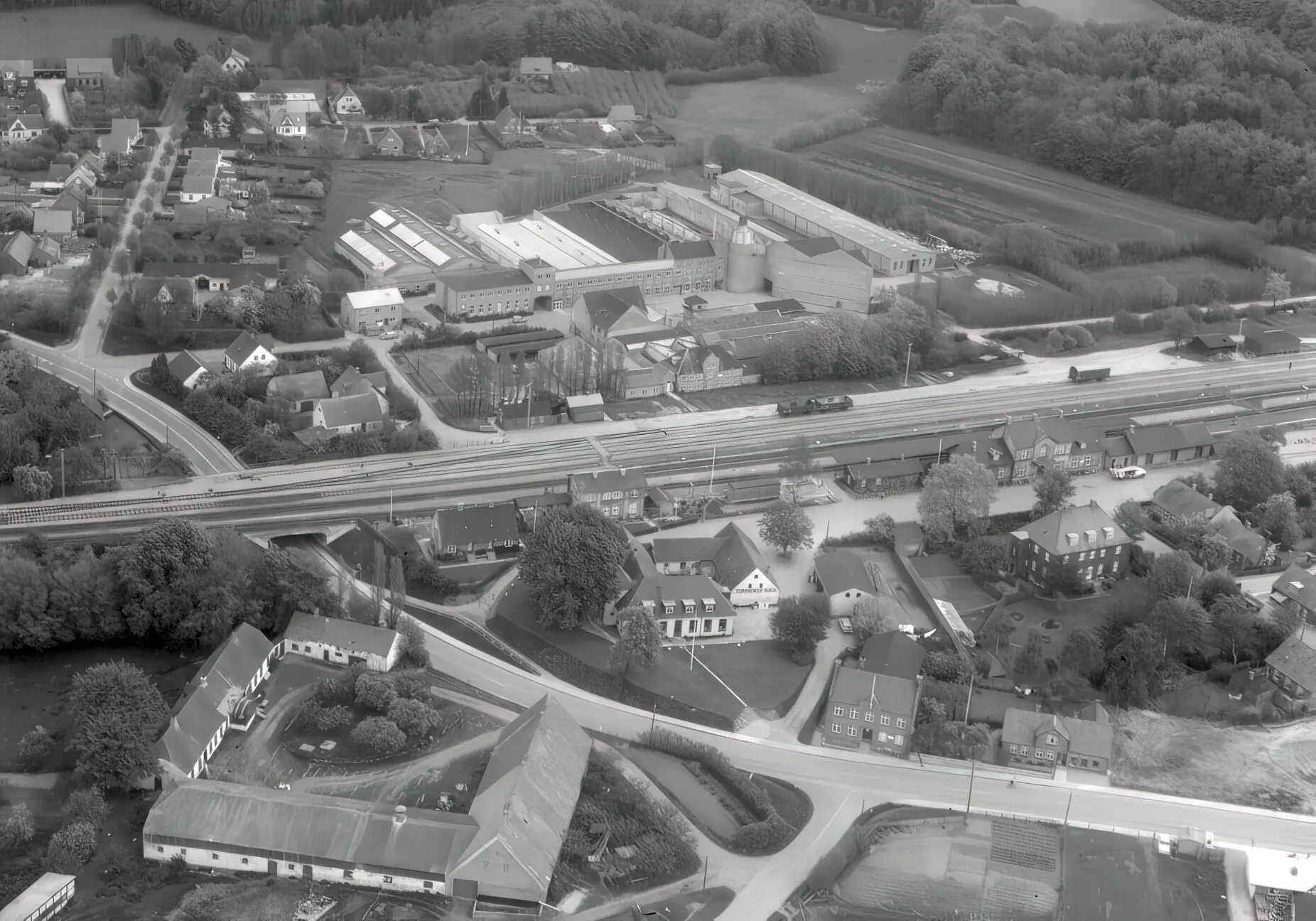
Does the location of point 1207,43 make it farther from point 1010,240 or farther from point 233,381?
point 233,381

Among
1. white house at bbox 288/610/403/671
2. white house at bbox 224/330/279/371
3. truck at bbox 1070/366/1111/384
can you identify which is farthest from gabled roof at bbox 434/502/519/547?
truck at bbox 1070/366/1111/384

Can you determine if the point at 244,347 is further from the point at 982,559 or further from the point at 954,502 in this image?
the point at 982,559

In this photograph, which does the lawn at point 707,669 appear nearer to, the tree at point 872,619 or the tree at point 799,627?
the tree at point 799,627

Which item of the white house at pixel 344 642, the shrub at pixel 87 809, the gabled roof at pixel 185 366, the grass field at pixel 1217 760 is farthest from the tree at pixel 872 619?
the gabled roof at pixel 185 366

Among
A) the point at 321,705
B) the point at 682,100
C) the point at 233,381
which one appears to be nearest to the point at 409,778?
the point at 321,705

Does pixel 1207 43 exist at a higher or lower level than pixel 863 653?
higher

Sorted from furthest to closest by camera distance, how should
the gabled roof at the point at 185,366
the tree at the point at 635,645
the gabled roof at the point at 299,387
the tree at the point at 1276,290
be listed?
the tree at the point at 1276,290
the gabled roof at the point at 185,366
the gabled roof at the point at 299,387
the tree at the point at 635,645

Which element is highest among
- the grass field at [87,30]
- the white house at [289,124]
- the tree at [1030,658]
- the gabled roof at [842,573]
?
the grass field at [87,30]
